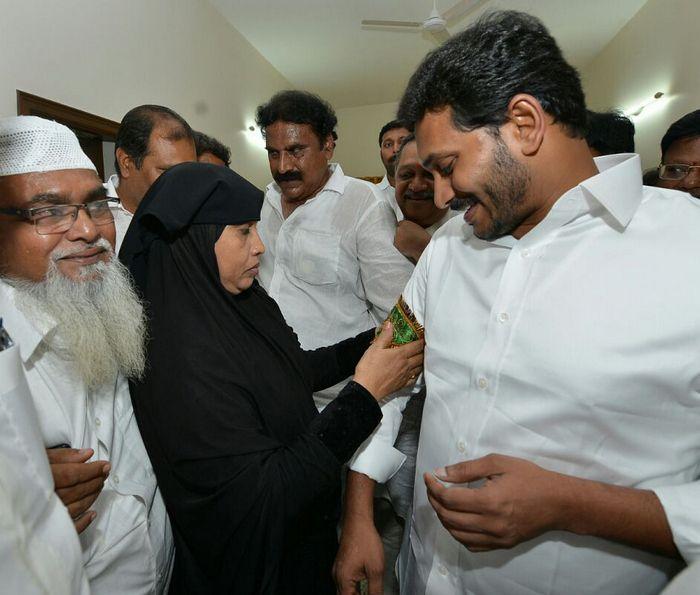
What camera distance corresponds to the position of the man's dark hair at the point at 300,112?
259cm

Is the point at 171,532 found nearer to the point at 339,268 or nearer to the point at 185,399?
the point at 185,399

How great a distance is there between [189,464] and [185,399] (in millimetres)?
179

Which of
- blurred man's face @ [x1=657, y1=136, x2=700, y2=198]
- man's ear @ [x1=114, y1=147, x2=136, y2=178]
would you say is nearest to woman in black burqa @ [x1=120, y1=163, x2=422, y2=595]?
man's ear @ [x1=114, y1=147, x2=136, y2=178]

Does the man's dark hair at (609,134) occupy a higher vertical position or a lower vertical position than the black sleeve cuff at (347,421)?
higher

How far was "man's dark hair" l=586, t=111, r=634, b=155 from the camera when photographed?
220 centimetres

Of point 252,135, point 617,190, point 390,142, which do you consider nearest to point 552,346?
point 617,190

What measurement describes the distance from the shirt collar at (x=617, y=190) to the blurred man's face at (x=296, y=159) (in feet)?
5.95

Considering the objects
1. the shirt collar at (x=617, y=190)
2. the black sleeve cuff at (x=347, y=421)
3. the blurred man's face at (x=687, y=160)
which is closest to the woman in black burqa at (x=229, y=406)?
the black sleeve cuff at (x=347, y=421)

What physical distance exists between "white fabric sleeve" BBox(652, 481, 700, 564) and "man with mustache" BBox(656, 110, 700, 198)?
2027 mm

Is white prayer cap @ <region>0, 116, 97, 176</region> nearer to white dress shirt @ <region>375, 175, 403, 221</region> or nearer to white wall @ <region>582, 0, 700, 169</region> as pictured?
white dress shirt @ <region>375, 175, 403, 221</region>

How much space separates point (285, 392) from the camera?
1.46 m

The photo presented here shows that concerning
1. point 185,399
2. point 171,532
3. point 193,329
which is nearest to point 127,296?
point 193,329

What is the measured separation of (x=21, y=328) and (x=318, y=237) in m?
1.56

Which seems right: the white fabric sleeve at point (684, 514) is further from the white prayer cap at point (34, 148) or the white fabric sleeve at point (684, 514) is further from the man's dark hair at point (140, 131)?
the man's dark hair at point (140, 131)
